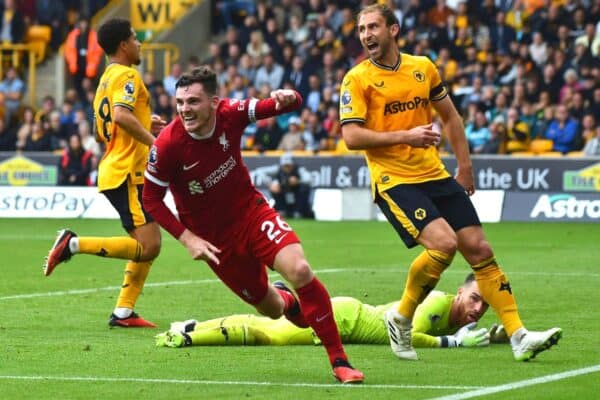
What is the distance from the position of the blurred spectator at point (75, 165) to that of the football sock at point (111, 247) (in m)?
17.8

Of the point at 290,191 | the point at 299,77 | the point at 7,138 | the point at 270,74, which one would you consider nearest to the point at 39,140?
the point at 7,138

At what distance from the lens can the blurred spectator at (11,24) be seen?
35031 mm

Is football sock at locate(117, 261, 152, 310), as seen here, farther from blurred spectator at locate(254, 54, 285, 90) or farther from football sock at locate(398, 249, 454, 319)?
blurred spectator at locate(254, 54, 285, 90)

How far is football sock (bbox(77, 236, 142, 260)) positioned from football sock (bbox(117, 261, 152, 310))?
0.90 ft

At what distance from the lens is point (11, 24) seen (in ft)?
115

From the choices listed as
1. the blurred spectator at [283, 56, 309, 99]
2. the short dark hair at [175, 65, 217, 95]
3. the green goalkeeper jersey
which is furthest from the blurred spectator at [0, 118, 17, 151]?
the short dark hair at [175, 65, 217, 95]

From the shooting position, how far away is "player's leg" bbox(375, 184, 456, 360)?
9.45 m

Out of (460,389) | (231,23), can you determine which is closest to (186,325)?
(460,389)

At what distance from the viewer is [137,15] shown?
36.2 meters

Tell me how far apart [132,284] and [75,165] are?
58.9ft

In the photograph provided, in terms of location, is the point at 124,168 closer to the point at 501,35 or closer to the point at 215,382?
the point at 215,382

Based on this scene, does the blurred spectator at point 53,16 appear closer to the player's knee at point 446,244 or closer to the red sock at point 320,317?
the player's knee at point 446,244

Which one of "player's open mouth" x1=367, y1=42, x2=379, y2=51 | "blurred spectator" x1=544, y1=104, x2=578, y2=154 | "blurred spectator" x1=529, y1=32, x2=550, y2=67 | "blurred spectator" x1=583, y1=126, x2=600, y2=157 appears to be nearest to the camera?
"player's open mouth" x1=367, y1=42, x2=379, y2=51

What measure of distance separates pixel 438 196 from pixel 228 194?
151 cm
